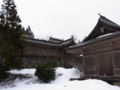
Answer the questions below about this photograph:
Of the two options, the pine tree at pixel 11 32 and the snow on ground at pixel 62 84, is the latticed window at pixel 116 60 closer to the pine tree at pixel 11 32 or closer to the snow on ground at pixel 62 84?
the snow on ground at pixel 62 84

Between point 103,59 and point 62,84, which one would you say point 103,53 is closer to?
point 103,59

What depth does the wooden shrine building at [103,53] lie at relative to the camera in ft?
39.9

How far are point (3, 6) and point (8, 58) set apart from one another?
7.06 m

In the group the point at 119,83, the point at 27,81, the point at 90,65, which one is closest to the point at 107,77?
the point at 119,83

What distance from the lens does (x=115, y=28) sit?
1346cm

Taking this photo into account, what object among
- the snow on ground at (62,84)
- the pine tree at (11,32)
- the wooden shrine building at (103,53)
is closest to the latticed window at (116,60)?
the wooden shrine building at (103,53)

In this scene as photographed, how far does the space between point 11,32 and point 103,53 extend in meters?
11.3

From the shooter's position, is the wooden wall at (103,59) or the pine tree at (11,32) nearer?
the wooden wall at (103,59)

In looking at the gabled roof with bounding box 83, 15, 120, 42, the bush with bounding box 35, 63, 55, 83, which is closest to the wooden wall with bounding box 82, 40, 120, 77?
the gabled roof with bounding box 83, 15, 120, 42

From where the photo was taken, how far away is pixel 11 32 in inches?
600

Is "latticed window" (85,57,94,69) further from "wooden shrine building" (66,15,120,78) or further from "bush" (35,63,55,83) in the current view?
"bush" (35,63,55,83)

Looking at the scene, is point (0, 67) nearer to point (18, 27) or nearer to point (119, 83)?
point (18, 27)

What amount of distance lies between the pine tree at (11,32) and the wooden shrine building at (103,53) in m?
7.03

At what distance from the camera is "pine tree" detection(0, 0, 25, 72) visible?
13.8 meters
